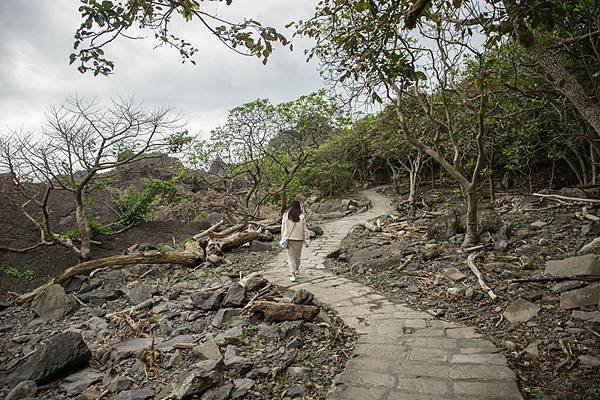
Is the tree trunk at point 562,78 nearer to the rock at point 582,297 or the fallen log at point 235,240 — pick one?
the rock at point 582,297

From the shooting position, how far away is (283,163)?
1490 cm

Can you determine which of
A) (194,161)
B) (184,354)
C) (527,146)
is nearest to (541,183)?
(527,146)

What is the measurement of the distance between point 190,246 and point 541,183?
15.9 metres

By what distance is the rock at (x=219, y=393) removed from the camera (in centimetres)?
332

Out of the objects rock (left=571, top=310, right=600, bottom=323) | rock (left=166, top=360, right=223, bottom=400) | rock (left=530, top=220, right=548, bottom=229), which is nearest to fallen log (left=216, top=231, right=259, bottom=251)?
rock (left=166, top=360, right=223, bottom=400)

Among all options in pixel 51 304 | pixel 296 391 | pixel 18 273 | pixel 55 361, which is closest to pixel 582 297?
pixel 296 391

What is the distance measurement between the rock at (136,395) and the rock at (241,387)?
912 mm

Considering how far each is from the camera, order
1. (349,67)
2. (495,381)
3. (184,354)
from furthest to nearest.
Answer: (184,354), (349,67), (495,381)

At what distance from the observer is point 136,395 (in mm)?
3596

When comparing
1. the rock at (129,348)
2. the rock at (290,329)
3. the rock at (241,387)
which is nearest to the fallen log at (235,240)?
the rock at (129,348)

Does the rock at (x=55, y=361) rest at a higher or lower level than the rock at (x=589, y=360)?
higher

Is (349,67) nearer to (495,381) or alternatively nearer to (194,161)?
(495,381)

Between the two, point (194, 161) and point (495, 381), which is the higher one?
point (194, 161)

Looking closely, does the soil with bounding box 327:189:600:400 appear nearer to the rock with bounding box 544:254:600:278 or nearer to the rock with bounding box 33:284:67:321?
the rock with bounding box 544:254:600:278
